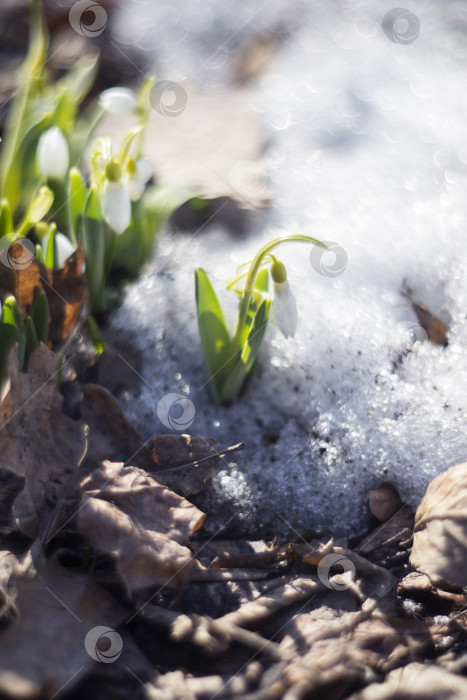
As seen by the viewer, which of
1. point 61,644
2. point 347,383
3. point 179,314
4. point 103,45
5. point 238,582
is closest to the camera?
point 61,644

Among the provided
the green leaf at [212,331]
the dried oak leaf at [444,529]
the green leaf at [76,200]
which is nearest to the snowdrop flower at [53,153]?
the green leaf at [76,200]

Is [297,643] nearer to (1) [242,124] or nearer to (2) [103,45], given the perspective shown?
(1) [242,124]

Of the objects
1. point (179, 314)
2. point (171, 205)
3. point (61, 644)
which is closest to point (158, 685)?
point (61, 644)

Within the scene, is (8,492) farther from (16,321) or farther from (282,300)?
(282,300)

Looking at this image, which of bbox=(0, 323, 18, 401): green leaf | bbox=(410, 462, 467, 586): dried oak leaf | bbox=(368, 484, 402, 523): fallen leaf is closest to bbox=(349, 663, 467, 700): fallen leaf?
bbox=(410, 462, 467, 586): dried oak leaf

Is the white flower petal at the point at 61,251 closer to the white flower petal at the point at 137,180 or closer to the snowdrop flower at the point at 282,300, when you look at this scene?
the white flower petal at the point at 137,180

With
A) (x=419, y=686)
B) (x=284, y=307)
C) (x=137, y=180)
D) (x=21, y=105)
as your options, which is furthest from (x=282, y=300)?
(x=21, y=105)

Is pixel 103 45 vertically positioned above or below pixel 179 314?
above
